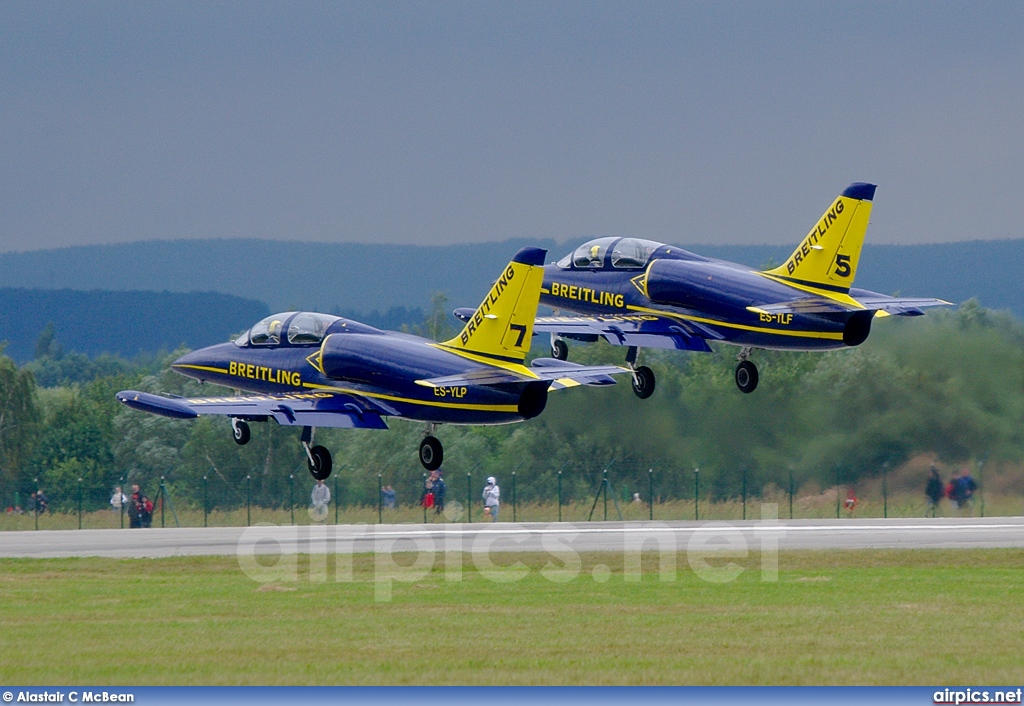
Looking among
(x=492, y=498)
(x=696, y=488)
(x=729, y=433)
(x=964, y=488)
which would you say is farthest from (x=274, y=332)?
(x=964, y=488)

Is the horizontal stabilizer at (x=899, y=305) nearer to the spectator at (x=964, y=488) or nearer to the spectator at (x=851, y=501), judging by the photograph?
the spectator at (x=964, y=488)

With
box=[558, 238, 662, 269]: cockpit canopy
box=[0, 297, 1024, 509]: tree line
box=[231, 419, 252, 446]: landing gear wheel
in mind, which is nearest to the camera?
box=[231, 419, 252, 446]: landing gear wheel

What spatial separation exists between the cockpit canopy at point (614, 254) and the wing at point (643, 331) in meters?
1.76

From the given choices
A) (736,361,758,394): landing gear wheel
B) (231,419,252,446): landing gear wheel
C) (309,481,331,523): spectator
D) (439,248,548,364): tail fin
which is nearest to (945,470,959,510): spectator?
(736,361,758,394): landing gear wheel

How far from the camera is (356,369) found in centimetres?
4638

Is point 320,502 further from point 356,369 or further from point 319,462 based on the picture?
point 356,369

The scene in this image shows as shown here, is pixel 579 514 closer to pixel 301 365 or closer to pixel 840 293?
pixel 301 365

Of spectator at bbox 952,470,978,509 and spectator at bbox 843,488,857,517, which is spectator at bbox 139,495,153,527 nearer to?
spectator at bbox 843,488,857,517

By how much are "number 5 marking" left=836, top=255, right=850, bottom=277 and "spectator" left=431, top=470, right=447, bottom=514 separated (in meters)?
26.0

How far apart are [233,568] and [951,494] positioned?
27.7m

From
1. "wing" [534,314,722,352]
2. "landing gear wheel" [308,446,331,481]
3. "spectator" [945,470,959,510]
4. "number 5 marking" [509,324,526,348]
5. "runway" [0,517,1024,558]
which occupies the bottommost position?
"runway" [0,517,1024,558]

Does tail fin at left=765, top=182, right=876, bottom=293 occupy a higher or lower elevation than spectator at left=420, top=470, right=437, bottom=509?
higher

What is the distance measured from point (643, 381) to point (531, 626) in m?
18.7

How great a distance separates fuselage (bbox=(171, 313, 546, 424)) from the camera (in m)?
43.3
